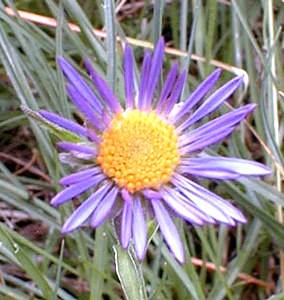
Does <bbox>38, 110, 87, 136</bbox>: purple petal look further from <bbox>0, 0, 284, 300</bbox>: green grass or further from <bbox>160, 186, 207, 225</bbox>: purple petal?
<bbox>0, 0, 284, 300</bbox>: green grass

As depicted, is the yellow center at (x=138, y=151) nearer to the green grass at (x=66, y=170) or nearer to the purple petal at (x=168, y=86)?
the purple petal at (x=168, y=86)

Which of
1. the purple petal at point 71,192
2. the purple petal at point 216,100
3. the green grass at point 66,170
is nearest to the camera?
the purple petal at point 71,192

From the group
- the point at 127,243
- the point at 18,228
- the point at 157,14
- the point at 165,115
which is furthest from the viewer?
the point at 18,228

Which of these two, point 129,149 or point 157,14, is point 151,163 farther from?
point 157,14

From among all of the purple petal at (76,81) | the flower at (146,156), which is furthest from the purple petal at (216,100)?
the purple petal at (76,81)

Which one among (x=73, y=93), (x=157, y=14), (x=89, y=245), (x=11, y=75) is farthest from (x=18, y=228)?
(x=73, y=93)

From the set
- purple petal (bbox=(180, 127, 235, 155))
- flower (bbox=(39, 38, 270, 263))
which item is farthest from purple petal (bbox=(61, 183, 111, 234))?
purple petal (bbox=(180, 127, 235, 155))
